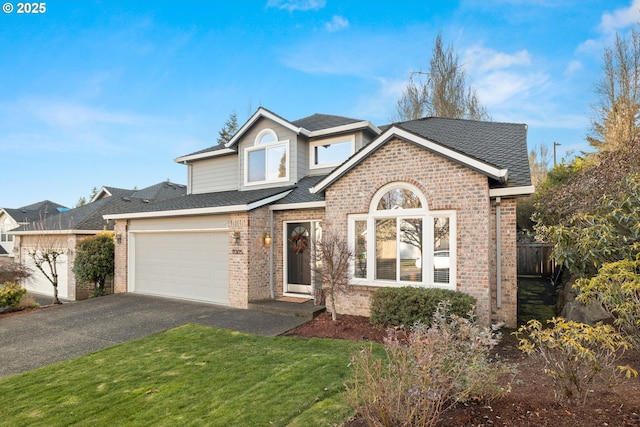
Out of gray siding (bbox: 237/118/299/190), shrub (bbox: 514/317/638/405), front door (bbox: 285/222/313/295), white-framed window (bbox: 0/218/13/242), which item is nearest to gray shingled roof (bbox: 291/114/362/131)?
gray siding (bbox: 237/118/299/190)

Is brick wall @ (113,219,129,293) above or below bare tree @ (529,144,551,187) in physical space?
below

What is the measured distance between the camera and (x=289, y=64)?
16203 mm

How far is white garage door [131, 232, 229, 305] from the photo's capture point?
1095 centimetres

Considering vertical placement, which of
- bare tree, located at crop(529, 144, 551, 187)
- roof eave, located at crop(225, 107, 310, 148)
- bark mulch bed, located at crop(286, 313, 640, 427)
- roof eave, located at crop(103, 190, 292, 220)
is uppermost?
bare tree, located at crop(529, 144, 551, 187)

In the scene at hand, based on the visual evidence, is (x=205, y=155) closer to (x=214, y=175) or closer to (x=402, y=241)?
(x=214, y=175)

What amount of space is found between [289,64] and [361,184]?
33.9 ft

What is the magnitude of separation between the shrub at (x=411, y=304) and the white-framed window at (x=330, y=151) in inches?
250

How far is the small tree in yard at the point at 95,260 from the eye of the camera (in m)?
13.9

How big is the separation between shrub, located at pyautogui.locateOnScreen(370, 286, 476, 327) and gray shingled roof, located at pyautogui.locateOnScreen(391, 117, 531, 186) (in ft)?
9.58

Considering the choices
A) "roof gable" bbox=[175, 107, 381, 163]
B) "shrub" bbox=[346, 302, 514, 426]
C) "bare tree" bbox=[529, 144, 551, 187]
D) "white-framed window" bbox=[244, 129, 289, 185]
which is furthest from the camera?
"bare tree" bbox=[529, 144, 551, 187]

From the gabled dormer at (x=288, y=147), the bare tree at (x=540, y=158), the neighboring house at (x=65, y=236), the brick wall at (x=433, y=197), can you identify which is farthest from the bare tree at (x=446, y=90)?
the neighboring house at (x=65, y=236)

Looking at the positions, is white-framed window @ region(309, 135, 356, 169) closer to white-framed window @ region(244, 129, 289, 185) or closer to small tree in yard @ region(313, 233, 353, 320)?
white-framed window @ region(244, 129, 289, 185)

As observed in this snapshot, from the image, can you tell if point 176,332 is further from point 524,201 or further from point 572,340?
point 524,201

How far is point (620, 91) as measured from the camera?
1638cm
